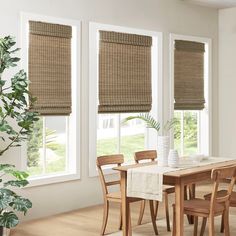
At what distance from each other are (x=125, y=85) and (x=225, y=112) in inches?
100

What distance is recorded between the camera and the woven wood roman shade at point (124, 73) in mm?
6973

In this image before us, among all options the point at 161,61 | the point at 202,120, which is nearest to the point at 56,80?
the point at 161,61

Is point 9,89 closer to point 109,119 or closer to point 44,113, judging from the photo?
point 44,113

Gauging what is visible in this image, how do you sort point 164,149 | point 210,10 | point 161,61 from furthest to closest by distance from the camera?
point 210,10 → point 161,61 → point 164,149

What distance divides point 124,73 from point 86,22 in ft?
3.37

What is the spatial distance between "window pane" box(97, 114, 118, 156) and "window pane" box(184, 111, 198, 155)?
5.77ft

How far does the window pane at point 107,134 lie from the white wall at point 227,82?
257 centimetres

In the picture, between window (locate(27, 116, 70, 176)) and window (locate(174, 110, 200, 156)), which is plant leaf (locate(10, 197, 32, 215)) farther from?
window (locate(174, 110, 200, 156))

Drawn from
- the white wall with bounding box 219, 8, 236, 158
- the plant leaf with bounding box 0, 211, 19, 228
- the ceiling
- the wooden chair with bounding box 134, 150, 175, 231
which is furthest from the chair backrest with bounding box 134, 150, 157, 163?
the ceiling

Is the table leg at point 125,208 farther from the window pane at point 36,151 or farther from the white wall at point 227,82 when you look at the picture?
the white wall at point 227,82

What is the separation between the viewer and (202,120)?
349 inches

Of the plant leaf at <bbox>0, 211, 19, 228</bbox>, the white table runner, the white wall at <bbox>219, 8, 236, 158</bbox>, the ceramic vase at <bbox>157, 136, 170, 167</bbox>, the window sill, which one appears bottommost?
the plant leaf at <bbox>0, 211, 19, 228</bbox>

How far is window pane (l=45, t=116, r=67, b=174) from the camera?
6.47 metres

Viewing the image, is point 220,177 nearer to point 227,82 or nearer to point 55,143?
point 55,143
